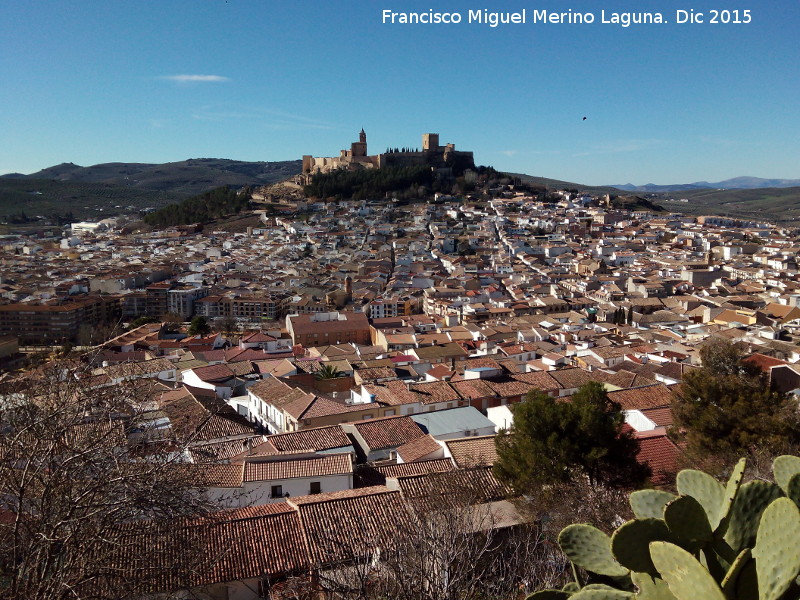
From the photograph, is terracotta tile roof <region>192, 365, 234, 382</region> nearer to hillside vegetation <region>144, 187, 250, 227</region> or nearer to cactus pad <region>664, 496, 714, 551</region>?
cactus pad <region>664, 496, 714, 551</region>

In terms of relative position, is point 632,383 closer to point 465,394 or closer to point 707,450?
point 465,394

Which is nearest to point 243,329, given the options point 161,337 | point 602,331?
point 161,337

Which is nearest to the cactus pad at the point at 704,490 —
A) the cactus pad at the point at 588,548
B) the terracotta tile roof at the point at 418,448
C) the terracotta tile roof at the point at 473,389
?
the cactus pad at the point at 588,548

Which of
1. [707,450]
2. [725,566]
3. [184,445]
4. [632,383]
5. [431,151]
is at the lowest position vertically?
[632,383]

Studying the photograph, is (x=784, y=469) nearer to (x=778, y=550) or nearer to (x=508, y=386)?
(x=778, y=550)

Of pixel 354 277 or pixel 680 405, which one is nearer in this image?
pixel 680 405

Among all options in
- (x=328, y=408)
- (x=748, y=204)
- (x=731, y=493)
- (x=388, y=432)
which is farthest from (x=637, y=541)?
(x=748, y=204)

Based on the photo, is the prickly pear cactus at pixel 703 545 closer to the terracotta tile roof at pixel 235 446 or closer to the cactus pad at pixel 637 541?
the cactus pad at pixel 637 541

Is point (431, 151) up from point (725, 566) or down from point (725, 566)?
up
